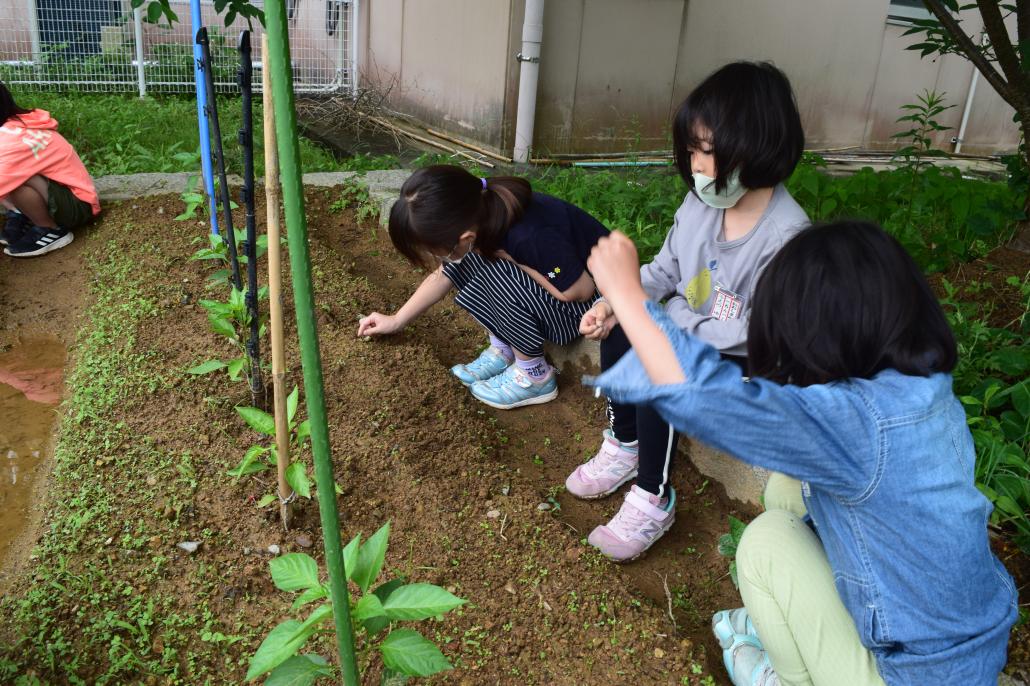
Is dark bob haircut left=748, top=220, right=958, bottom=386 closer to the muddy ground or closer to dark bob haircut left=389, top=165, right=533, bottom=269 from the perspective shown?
the muddy ground

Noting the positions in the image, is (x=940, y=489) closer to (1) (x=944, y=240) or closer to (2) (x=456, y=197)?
(2) (x=456, y=197)

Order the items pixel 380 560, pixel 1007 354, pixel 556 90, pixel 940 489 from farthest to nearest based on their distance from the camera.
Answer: pixel 556 90 < pixel 1007 354 < pixel 380 560 < pixel 940 489

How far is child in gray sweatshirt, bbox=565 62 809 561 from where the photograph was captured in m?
1.83

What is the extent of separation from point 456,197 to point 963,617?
4.95ft

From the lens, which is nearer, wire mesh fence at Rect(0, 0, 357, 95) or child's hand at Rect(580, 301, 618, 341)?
child's hand at Rect(580, 301, 618, 341)

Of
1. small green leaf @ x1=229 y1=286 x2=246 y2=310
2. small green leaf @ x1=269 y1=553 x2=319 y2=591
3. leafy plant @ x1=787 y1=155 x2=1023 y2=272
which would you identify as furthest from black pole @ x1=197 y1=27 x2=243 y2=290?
leafy plant @ x1=787 y1=155 x2=1023 y2=272

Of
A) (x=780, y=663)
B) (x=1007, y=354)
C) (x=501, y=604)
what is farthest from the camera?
(x=1007, y=354)

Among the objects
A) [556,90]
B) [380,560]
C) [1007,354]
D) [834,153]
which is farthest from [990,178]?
[380,560]

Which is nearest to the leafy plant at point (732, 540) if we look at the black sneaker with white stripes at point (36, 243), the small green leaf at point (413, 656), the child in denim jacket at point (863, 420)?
the child in denim jacket at point (863, 420)

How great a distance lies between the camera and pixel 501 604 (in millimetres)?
1774

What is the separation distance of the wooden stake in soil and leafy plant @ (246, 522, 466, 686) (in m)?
0.44

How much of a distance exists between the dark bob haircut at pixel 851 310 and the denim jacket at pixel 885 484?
3 cm

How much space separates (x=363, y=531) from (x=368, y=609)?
0.64 m

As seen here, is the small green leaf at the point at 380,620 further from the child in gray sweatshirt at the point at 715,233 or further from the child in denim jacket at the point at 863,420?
the child in gray sweatshirt at the point at 715,233
